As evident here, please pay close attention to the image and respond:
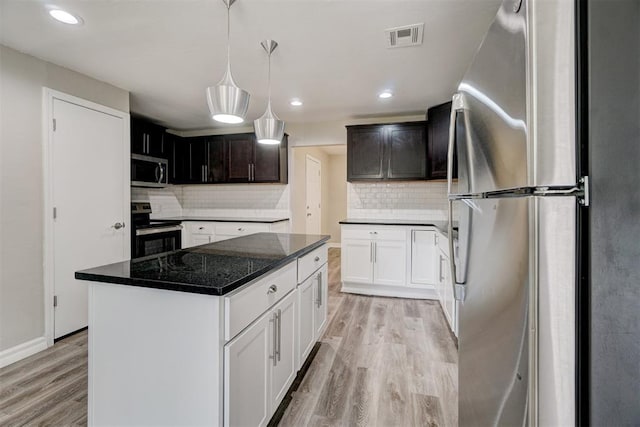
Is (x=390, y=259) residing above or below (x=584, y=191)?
below

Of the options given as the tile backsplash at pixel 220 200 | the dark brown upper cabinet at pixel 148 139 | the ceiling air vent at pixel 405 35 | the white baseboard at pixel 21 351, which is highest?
the ceiling air vent at pixel 405 35

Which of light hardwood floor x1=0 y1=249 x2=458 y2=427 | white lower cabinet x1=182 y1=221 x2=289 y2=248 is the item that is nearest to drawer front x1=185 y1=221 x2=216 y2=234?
white lower cabinet x1=182 y1=221 x2=289 y2=248

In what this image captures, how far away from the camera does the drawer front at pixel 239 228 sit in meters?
4.21

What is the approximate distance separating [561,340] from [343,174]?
687 centimetres

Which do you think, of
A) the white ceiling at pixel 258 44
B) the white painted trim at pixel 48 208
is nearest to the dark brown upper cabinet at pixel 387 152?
the white ceiling at pixel 258 44

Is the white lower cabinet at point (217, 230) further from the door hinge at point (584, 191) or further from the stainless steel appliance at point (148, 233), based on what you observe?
the door hinge at point (584, 191)

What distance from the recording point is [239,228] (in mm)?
4273

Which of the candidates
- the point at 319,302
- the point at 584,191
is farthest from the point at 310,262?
the point at 584,191

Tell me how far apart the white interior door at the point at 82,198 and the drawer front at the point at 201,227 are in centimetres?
128

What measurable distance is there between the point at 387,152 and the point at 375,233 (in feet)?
3.62

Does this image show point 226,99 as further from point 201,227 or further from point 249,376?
point 201,227

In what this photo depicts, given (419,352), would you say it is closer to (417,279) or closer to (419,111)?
(417,279)

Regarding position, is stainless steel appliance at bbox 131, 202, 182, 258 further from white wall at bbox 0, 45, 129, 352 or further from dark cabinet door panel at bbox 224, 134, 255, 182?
dark cabinet door panel at bbox 224, 134, 255, 182

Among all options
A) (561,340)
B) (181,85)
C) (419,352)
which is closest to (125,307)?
→ (561,340)
